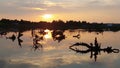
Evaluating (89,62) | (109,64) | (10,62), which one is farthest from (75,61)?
(10,62)

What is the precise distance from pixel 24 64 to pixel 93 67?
7.34m

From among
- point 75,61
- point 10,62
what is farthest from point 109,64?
point 10,62

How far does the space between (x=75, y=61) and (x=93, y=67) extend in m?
4.73

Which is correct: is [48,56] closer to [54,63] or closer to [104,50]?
[54,63]

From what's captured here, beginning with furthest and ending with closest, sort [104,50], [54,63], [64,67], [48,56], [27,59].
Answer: [104,50], [48,56], [27,59], [54,63], [64,67]

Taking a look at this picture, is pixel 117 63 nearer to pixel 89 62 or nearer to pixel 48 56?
pixel 89 62

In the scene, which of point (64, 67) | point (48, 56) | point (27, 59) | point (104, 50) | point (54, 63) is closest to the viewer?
point (64, 67)

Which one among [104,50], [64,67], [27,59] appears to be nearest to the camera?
[64,67]

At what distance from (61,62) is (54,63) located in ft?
4.48

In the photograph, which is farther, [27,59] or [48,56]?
[48,56]

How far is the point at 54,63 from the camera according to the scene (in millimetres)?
41312

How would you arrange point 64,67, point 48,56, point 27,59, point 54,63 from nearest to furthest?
point 64,67 < point 54,63 < point 27,59 < point 48,56

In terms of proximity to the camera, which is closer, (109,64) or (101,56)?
(109,64)

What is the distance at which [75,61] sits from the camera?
43438mm
